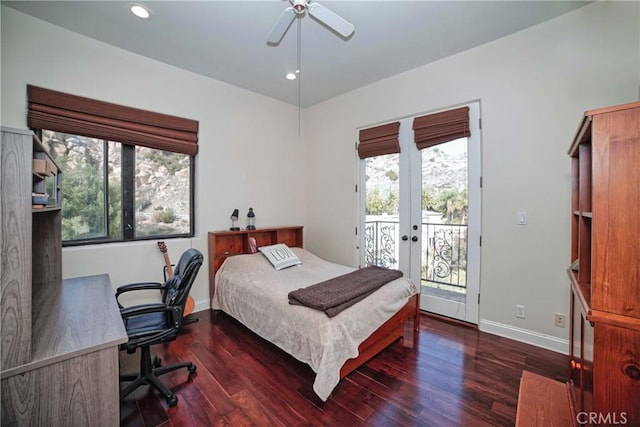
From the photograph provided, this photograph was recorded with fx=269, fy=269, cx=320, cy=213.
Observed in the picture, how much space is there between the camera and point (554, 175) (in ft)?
8.03

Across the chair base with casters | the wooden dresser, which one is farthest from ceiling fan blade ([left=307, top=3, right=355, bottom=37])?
the chair base with casters

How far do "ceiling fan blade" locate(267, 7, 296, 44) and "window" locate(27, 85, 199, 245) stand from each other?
172 centimetres

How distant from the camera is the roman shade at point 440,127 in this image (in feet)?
9.62

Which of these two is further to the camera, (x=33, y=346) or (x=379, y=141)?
(x=379, y=141)

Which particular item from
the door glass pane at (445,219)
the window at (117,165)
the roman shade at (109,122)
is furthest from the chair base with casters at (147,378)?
the door glass pane at (445,219)

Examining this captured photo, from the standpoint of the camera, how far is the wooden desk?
104 centimetres

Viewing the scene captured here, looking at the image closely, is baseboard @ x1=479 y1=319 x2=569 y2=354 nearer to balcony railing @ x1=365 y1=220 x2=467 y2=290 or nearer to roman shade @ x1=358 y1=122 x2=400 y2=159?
balcony railing @ x1=365 y1=220 x2=467 y2=290

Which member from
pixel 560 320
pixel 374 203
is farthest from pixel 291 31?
pixel 560 320

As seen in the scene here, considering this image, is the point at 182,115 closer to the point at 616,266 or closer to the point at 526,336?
the point at 616,266

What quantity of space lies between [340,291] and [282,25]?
2125mm

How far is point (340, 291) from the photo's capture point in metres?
2.27

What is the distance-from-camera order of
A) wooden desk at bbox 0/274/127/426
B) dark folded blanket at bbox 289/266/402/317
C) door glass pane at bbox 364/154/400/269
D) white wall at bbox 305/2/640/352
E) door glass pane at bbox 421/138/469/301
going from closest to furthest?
wooden desk at bbox 0/274/127/426 → dark folded blanket at bbox 289/266/402/317 → white wall at bbox 305/2/640/352 → door glass pane at bbox 421/138/469/301 → door glass pane at bbox 364/154/400/269

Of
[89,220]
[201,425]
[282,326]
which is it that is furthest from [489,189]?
[89,220]

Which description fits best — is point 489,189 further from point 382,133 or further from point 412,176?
point 382,133
